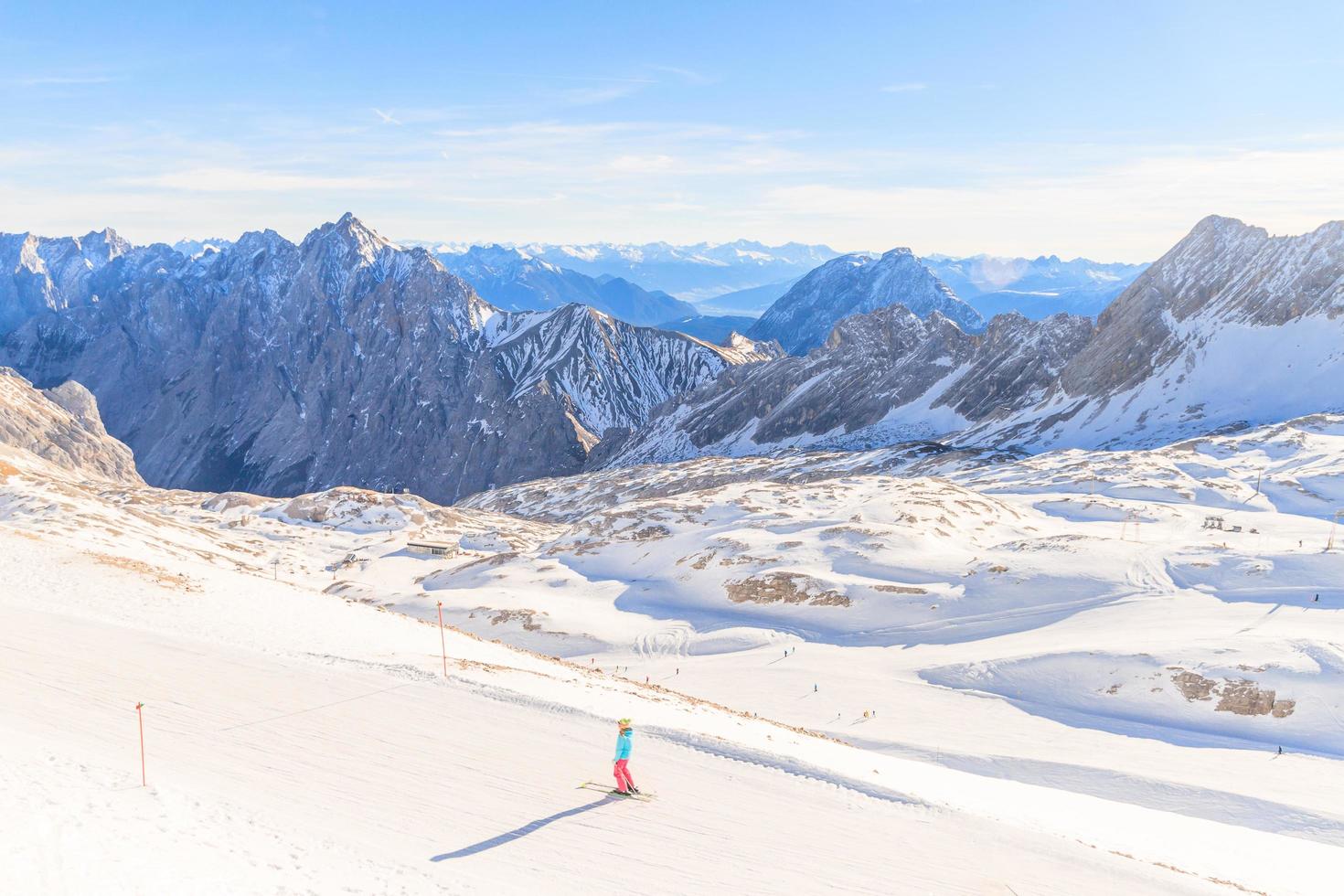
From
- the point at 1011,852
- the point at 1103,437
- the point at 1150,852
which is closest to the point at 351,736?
the point at 1011,852

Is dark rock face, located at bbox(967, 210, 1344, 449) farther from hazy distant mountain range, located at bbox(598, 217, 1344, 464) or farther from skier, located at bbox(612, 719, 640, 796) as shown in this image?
skier, located at bbox(612, 719, 640, 796)

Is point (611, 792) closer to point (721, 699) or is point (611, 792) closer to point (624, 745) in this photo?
point (624, 745)

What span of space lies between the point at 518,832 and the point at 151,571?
31.2m

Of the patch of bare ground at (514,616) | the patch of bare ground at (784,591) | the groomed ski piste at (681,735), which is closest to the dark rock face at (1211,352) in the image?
the groomed ski piste at (681,735)

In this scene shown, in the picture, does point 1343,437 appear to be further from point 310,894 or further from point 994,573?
point 310,894

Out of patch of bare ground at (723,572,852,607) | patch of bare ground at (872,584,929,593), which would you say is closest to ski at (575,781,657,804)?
patch of bare ground at (723,572,852,607)

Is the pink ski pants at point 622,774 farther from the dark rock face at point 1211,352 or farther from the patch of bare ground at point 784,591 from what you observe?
the dark rock face at point 1211,352

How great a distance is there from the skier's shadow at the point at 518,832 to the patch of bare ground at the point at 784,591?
134ft

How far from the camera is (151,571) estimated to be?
132 feet

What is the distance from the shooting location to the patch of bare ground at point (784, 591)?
59528 millimetres

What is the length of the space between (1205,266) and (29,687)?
228 meters

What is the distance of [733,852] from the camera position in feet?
60.9

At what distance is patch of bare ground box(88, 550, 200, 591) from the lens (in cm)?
3862

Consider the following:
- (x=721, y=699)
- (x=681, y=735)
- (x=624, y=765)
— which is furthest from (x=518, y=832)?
(x=721, y=699)
